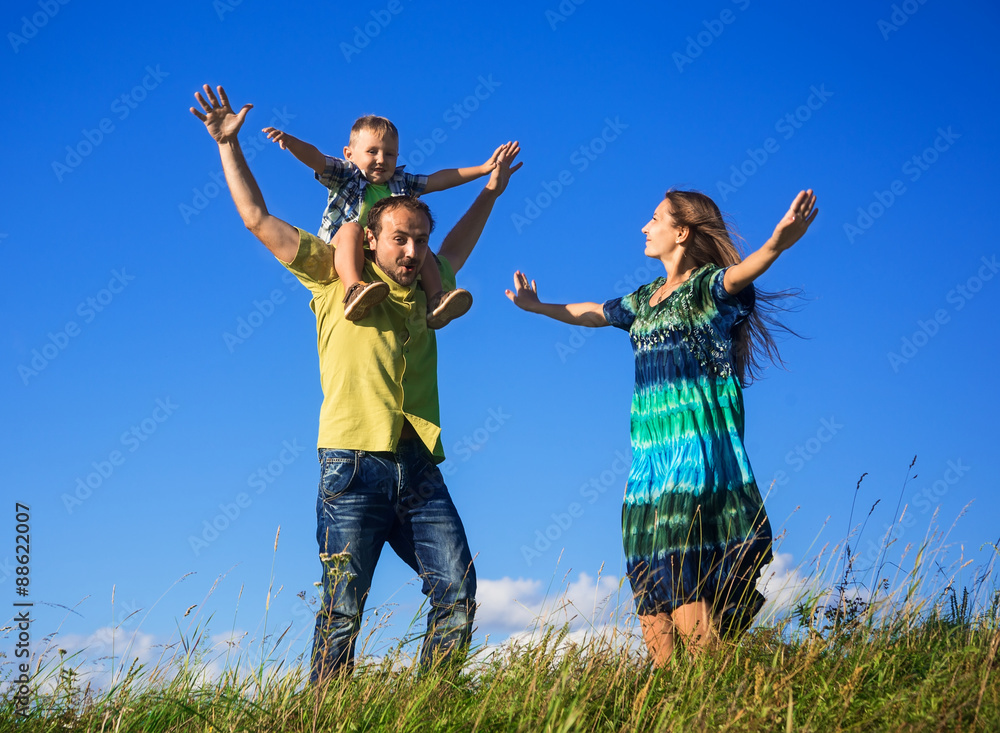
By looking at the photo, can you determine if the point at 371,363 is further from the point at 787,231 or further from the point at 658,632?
the point at 787,231

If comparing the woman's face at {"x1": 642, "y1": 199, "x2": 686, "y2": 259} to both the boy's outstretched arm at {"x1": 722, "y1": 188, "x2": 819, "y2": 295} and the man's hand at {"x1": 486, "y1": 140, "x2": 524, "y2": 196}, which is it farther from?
the man's hand at {"x1": 486, "y1": 140, "x2": 524, "y2": 196}

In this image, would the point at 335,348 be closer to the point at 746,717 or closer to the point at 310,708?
the point at 310,708

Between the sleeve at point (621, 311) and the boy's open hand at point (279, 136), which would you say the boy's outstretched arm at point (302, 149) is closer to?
the boy's open hand at point (279, 136)

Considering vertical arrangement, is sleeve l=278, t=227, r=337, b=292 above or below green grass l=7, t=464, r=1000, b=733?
above

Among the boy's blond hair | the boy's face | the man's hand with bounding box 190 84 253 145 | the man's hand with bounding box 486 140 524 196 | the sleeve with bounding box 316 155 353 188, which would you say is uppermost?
the boy's blond hair

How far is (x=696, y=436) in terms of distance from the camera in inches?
174

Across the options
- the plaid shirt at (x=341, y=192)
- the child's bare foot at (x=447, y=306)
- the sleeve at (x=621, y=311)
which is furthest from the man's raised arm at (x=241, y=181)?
the sleeve at (x=621, y=311)

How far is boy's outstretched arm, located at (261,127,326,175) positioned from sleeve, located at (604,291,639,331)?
2.37 metres

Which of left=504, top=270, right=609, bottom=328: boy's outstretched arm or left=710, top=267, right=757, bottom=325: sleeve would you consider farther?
left=504, top=270, right=609, bottom=328: boy's outstretched arm

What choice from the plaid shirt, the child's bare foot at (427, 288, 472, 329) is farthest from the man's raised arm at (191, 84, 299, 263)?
the plaid shirt

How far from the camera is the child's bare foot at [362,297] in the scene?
4367mm

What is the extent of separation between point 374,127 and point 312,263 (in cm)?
185

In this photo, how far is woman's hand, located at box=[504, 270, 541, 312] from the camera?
5566 mm

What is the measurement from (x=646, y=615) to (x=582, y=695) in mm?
761
